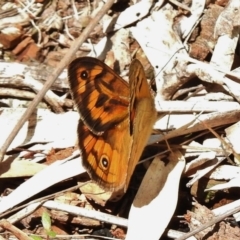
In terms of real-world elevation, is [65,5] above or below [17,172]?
above

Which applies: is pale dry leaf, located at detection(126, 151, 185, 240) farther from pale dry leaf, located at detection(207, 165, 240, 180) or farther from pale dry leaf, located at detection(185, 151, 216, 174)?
pale dry leaf, located at detection(207, 165, 240, 180)

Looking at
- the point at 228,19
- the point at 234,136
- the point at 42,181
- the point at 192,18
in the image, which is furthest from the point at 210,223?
the point at 192,18

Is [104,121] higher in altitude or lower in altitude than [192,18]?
lower

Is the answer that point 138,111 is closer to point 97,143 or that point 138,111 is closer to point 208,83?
point 97,143

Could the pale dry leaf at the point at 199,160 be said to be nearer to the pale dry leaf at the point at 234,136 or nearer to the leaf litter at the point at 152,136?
the leaf litter at the point at 152,136

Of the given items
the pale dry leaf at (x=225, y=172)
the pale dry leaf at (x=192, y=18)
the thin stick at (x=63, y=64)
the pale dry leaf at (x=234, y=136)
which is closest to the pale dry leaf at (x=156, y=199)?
the pale dry leaf at (x=225, y=172)

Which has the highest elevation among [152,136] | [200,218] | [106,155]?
[106,155]

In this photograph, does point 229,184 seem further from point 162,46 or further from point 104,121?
point 162,46

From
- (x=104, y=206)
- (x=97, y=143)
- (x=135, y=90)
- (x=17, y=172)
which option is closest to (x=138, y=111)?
(x=135, y=90)
